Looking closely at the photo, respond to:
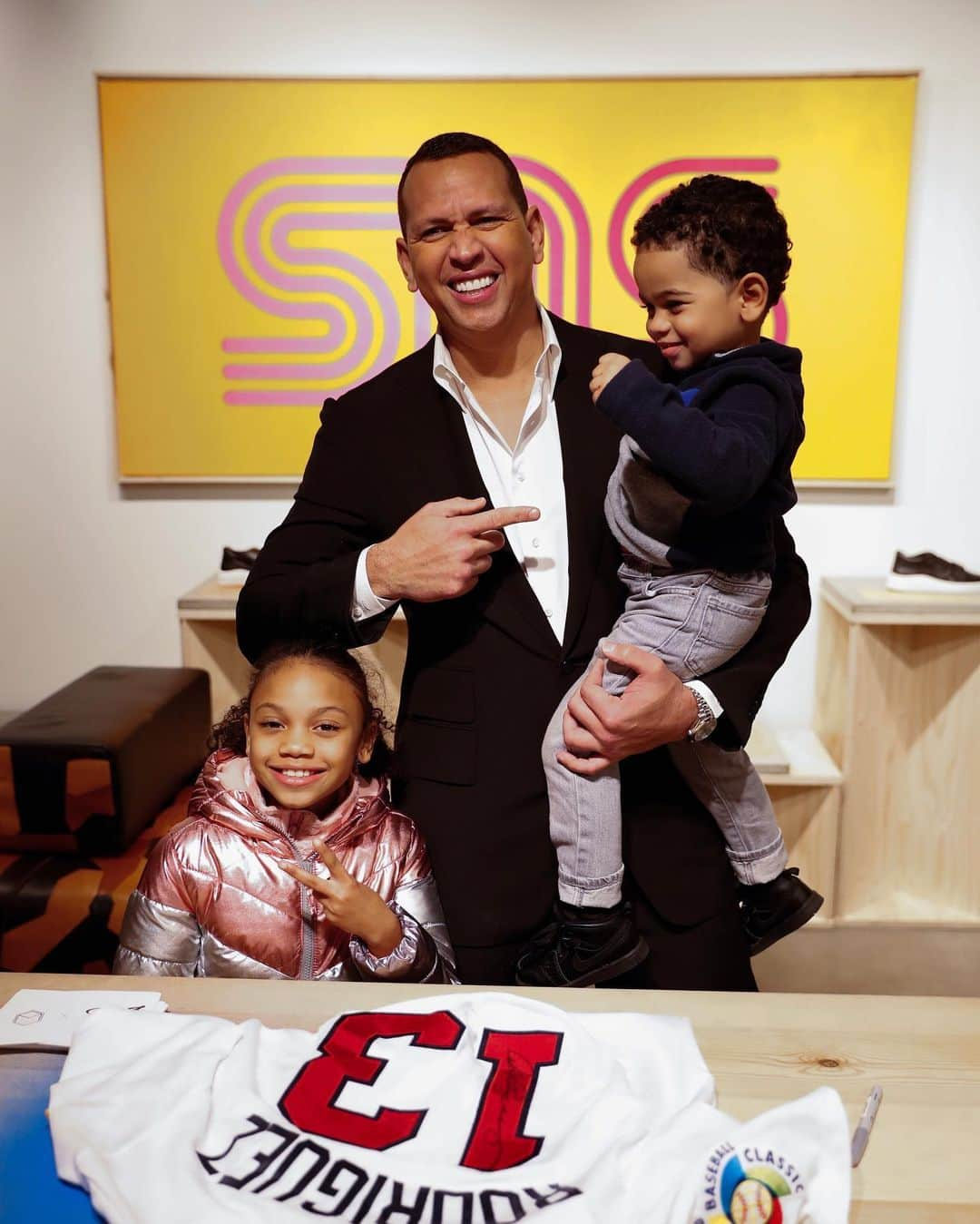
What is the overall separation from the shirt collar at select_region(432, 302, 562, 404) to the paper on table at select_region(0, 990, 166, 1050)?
847mm

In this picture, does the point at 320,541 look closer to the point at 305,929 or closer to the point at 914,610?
the point at 305,929

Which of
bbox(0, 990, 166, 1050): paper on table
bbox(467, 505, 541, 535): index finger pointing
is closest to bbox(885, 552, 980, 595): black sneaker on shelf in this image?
bbox(467, 505, 541, 535): index finger pointing

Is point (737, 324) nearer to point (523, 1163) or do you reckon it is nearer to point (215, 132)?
point (523, 1163)

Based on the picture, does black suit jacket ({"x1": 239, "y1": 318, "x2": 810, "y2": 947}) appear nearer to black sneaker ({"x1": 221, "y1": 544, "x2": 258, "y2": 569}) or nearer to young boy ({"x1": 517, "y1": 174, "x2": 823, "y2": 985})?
young boy ({"x1": 517, "y1": 174, "x2": 823, "y2": 985})

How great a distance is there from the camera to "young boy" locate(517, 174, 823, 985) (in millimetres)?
1210

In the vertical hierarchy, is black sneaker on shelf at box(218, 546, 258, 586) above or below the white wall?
below

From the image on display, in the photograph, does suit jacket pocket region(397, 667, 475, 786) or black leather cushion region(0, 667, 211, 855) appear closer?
suit jacket pocket region(397, 667, 475, 786)

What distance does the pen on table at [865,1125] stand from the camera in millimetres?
876

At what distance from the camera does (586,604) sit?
57.7 inches

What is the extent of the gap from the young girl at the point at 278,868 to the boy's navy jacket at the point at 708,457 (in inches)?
18.8

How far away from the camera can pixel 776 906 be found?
158cm

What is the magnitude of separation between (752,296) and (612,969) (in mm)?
846

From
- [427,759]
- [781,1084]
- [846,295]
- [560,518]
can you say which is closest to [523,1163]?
[781,1084]

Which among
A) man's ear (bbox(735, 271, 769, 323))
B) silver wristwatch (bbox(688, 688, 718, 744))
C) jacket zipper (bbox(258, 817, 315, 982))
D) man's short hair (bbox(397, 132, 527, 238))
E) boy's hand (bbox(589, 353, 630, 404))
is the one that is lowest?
jacket zipper (bbox(258, 817, 315, 982))
